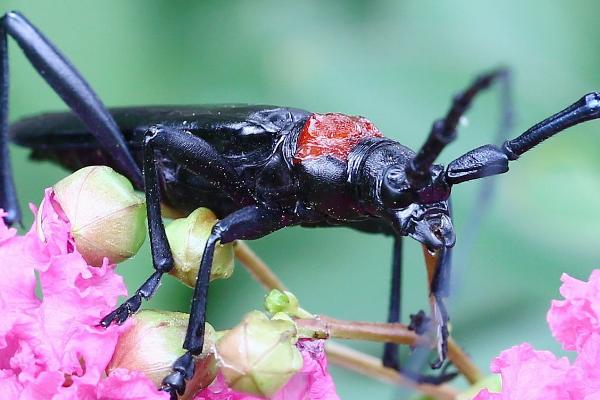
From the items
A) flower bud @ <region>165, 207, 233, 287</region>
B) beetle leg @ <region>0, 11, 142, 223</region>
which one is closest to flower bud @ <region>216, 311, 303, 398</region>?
flower bud @ <region>165, 207, 233, 287</region>

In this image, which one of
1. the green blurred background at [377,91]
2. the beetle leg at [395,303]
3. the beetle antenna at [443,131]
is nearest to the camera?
the beetle antenna at [443,131]

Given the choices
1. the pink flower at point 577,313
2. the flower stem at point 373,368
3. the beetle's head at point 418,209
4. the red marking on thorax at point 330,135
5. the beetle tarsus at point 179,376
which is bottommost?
the flower stem at point 373,368

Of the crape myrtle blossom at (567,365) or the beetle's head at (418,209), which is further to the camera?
the beetle's head at (418,209)

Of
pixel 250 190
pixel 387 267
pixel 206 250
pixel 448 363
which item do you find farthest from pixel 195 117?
pixel 387 267

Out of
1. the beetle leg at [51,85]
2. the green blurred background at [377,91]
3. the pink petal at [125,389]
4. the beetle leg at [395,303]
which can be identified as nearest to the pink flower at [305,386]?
the pink petal at [125,389]

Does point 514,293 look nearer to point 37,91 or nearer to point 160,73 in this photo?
point 160,73

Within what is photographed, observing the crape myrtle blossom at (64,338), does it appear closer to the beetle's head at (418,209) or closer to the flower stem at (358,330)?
the flower stem at (358,330)

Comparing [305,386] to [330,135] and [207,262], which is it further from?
[330,135]
